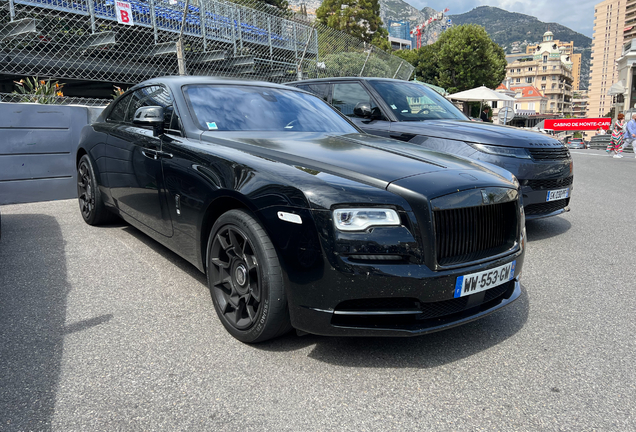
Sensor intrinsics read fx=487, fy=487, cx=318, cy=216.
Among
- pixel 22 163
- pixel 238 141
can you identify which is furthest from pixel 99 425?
pixel 22 163

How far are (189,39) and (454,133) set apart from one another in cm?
923

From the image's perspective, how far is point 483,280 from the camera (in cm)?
243

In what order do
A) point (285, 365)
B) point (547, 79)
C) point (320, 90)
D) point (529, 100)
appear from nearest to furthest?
point (285, 365)
point (320, 90)
point (529, 100)
point (547, 79)

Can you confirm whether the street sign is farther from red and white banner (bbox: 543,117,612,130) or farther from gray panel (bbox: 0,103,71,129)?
red and white banner (bbox: 543,117,612,130)

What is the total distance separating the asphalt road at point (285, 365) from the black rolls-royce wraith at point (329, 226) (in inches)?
9.8

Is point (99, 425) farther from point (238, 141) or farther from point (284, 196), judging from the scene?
point (238, 141)

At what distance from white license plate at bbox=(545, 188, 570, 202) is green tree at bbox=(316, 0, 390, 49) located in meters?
42.9

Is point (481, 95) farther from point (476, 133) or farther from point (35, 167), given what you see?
point (35, 167)

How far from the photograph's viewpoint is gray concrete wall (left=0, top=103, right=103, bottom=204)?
6223 mm

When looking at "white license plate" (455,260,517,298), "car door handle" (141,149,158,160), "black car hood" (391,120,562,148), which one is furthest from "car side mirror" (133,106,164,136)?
"black car hood" (391,120,562,148)

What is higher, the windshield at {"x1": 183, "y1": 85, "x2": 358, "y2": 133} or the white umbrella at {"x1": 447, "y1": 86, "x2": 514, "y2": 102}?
the white umbrella at {"x1": 447, "y1": 86, "x2": 514, "y2": 102}

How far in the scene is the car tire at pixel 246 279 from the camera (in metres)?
2.37

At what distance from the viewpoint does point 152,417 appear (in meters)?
2.00

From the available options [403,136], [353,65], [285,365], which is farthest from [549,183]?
[353,65]
